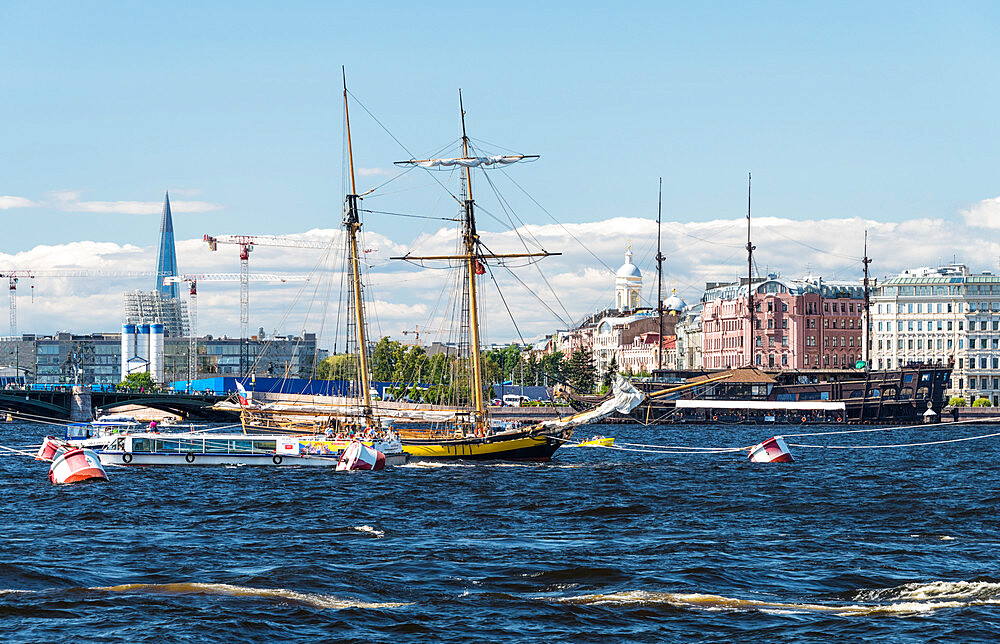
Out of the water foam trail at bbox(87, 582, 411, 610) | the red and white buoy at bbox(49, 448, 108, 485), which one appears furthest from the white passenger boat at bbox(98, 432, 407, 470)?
the water foam trail at bbox(87, 582, 411, 610)

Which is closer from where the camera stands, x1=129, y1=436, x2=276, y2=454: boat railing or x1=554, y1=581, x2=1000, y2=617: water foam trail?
x1=554, y1=581, x2=1000, y2=617: water foam trail

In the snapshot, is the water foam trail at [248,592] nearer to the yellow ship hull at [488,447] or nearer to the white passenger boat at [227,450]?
the white passenger boat at [227,450]

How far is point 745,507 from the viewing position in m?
52.2

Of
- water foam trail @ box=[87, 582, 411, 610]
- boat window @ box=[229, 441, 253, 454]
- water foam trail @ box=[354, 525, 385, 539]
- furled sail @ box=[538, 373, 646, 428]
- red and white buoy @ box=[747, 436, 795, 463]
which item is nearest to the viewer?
water foam trail @ box=[87, 582, 411, 610]

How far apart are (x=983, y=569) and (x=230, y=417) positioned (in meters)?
171

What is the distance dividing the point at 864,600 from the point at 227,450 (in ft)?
172

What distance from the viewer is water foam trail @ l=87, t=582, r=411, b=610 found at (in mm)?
30062

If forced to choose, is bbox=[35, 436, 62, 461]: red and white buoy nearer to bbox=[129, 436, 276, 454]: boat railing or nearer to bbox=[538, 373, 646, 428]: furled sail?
bbox=[129, 436, 276, 454]: boat railing

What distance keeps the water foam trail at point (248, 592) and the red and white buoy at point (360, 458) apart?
41.4 m

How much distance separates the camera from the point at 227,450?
76875 mm

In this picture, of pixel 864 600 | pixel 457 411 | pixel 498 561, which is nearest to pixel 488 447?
pixel 457 411

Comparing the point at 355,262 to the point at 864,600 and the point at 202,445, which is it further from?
the point at 864,600

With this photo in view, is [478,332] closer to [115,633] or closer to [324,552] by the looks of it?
[324,552]

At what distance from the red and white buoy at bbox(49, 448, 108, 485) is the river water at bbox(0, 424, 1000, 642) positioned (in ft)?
3.29
